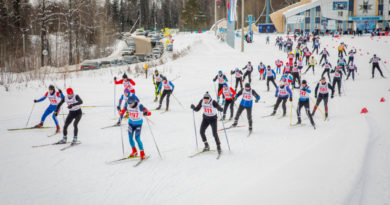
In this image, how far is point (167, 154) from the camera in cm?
807

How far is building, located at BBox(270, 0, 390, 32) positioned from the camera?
4497 centimetres

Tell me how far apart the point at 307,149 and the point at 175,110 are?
6.99 metres

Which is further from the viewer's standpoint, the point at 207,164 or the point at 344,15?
the point at 344,15

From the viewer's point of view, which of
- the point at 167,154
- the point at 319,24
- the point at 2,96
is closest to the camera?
the point at 167,154

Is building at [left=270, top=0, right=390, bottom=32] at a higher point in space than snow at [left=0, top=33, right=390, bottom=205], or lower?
higher

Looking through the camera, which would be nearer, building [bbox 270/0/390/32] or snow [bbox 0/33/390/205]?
snow [bbox 0/33/390/205]

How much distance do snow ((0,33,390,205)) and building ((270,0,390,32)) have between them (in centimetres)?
3738

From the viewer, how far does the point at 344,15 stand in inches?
1795

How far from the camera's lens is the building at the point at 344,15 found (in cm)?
4497

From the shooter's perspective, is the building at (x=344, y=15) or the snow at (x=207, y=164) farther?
the building at (x=344, y=15)

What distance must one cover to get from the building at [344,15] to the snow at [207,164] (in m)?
37.4

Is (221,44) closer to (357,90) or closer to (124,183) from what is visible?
(357,90)

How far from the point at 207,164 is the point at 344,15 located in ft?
158

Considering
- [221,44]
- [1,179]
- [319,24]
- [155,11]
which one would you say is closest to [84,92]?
[1,179]
